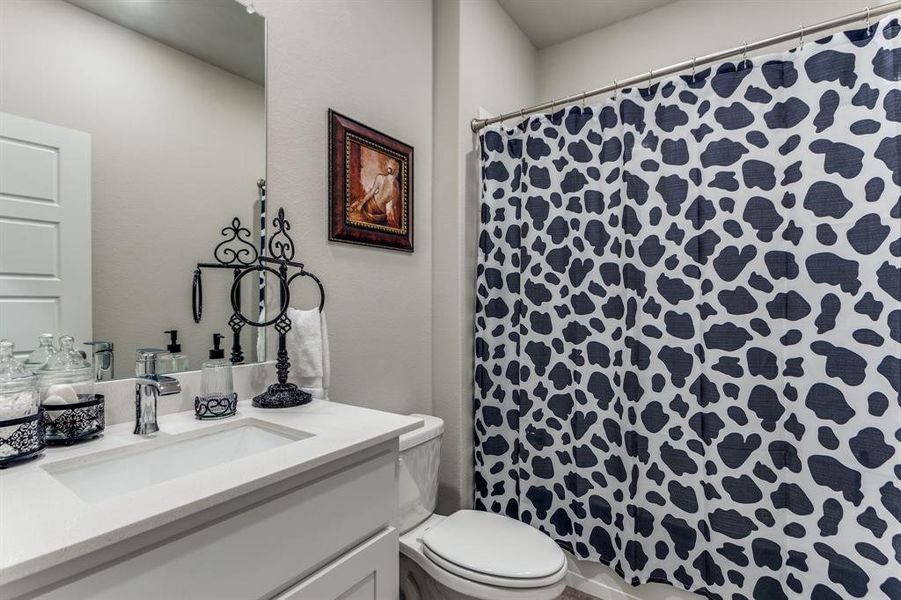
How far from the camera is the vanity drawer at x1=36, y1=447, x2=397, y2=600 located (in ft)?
1.92

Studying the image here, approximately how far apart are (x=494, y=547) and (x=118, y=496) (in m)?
1.10

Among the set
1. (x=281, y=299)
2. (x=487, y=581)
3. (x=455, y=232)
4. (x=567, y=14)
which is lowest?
(x=487, y=581)

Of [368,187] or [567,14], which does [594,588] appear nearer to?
[368,187]

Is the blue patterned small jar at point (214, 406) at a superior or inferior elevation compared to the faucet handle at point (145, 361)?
inferior

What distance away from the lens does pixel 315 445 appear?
86 cm

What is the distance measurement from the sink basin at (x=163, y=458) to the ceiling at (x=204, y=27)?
96 centimetres

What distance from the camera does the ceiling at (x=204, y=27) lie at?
1.04 m

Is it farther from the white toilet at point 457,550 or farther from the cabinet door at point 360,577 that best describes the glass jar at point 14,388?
the white toilet at point 457,550

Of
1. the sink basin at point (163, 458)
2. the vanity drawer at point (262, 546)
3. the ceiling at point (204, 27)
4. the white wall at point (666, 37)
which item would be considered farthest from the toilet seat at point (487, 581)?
the white wall at point (666, 37)

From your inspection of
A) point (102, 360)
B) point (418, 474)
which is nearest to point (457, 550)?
point (418, 474)

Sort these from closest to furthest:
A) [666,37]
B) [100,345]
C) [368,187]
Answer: [100,345] < [368,187] < [666,37]

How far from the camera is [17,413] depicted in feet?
2.46

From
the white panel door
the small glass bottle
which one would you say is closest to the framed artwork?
the white panel door

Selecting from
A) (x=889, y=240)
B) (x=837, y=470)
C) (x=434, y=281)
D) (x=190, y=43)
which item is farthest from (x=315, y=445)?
(x=889, y=240)
